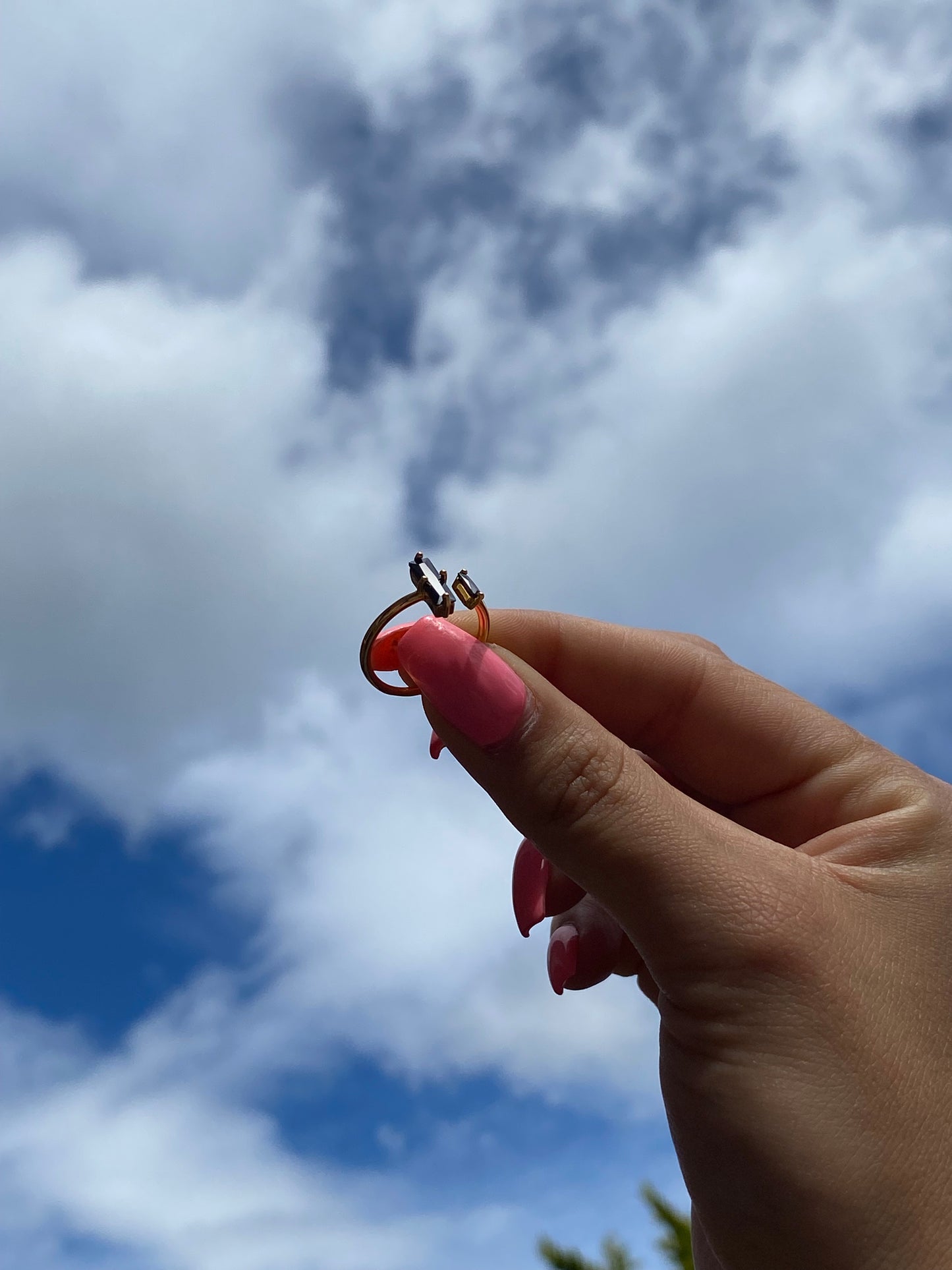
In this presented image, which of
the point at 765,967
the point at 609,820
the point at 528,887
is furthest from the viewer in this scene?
the point at 528,887

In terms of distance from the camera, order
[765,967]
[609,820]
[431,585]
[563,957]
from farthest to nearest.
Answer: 1. [563,957]
2. [431,585]
3. [609,820]
4. [765,967]

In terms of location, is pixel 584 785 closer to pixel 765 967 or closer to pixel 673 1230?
pixel 765 967

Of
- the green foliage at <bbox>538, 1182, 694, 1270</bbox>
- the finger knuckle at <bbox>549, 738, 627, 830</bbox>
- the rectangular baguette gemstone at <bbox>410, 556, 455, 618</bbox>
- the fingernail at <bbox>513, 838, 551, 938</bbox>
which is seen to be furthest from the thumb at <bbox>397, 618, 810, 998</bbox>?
the green foliage at <bbox>538, 1182, 694, 1270</bbox>

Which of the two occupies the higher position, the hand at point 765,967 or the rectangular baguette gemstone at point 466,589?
the rectangular baguette gemstone at point 466,589

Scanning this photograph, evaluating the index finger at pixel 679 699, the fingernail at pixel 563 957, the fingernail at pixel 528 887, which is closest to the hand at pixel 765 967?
the index finger at pixel 679 699

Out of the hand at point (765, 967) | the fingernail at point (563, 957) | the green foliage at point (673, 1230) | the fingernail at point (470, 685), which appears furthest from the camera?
the green foliage at point (673, 1230)

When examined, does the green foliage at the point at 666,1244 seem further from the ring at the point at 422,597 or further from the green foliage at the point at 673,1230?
the ring at the point at 422,597

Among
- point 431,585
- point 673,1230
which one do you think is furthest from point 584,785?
point 673,1230
